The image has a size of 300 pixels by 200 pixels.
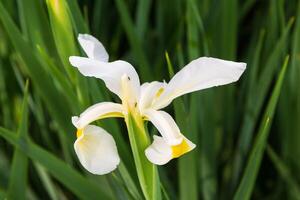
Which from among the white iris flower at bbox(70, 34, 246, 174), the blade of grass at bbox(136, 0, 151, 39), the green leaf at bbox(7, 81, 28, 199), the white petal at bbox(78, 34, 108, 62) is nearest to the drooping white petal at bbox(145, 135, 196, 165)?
the white iris flower at bbox(70, 34, 246, 174)

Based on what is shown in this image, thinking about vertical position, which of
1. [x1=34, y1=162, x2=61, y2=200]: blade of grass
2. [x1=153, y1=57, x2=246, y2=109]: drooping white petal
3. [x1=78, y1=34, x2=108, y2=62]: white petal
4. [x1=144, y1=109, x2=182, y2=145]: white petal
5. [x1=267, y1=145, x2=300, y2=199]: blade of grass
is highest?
[x1=78, y1=34, x2=108, y2=62]: white petal

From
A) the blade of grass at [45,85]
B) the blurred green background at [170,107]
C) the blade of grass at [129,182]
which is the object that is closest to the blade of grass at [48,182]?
the blurred green background at [170,107]

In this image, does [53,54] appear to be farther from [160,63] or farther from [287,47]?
[287,47]

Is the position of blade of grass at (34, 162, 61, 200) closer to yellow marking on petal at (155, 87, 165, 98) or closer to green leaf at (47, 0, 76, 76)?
green leaf at (47, 0, 76, 76)

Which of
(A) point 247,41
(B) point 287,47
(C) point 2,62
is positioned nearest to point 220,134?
(B) point 287,47

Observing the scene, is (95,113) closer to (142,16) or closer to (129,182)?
(129,182)

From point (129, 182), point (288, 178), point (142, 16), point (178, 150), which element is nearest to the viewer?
point (178, 150)

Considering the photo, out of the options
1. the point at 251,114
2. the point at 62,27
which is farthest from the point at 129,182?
the point at 251,114
